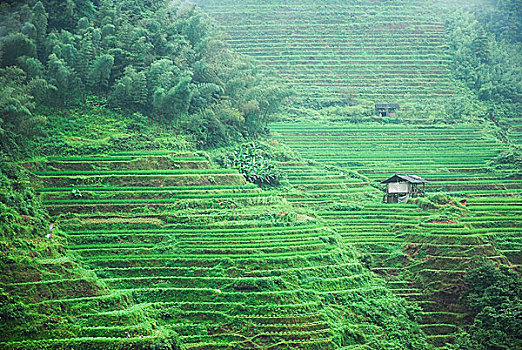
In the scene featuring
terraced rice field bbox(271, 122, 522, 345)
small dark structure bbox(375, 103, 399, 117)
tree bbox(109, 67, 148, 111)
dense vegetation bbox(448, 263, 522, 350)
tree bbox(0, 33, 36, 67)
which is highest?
tree bbox(0, 33, 36, 67)

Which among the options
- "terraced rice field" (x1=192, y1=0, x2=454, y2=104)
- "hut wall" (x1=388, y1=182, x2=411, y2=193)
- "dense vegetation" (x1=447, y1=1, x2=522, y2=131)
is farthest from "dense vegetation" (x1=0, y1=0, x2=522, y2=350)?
"terraced rice field" (x1=192, y1=0, x2=454, y2=104)

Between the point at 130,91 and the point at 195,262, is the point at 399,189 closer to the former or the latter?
the point at 195,262

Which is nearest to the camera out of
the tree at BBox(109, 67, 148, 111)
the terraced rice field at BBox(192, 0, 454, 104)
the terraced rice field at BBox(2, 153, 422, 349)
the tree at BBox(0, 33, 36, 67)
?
the terraced rice field at BBox(2, 153, 422, 349)

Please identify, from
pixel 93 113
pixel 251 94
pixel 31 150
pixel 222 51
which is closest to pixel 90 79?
pixel 93 113

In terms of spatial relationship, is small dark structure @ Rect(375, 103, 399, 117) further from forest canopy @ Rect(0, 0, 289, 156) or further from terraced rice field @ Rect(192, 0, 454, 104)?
forest canopy @ Rect(0, 0, 289, 156)

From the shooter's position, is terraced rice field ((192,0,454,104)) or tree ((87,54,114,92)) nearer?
tree ((87,54,114,92))

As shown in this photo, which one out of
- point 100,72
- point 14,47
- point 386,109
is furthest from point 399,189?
point 14,47

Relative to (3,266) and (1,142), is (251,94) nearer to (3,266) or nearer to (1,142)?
(1,142)
